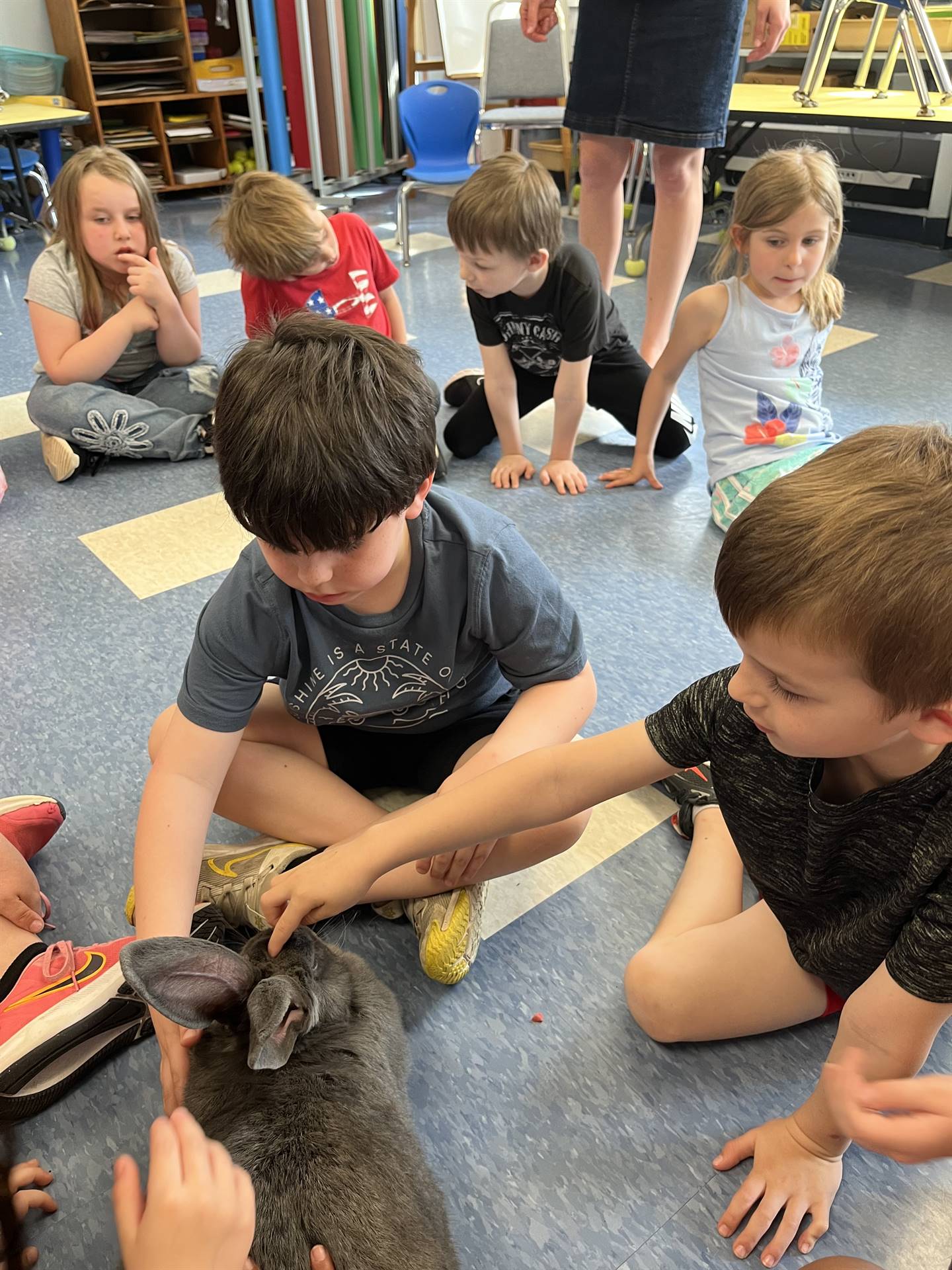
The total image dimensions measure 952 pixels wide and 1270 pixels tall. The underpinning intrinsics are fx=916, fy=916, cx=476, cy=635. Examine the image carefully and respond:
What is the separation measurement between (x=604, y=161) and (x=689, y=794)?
1.67 metres

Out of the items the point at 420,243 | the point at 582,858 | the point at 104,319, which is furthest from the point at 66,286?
the point at 420,243

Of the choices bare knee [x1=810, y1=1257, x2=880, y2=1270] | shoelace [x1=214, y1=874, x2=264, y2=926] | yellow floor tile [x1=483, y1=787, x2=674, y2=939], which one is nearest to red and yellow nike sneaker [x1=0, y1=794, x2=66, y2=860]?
shoelace [x1=214, y1=874, x2=264, y2=926]

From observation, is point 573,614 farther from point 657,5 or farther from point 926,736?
point 657,5

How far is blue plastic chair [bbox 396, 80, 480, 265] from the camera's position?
3.52 meters

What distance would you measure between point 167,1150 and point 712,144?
2102mm

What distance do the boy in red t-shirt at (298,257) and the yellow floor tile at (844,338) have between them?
1.23 meters

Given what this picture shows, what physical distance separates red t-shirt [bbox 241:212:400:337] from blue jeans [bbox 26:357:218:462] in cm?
24

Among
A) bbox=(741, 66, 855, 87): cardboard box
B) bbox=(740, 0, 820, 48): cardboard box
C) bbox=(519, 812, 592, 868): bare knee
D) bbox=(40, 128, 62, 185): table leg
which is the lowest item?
bbox=(519, 812, 592, 868): bare knee

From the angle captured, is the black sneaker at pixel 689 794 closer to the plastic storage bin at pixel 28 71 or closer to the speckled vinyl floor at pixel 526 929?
the speckled vinyl floor at pixel 526 929

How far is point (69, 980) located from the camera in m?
0.96

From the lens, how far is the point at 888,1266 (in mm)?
766

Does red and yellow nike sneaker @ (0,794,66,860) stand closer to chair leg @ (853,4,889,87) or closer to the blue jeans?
the blue jeans

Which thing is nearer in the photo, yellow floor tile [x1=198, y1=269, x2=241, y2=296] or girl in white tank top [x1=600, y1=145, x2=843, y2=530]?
girl in white tank top [x1=600, y1=145, x2=843, y2=530]

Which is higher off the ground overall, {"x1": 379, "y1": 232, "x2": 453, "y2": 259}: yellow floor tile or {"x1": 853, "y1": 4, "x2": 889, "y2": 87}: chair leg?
{"x1": 853, "y1": 4, "x2": 889, "y2": 87}: chair leg
